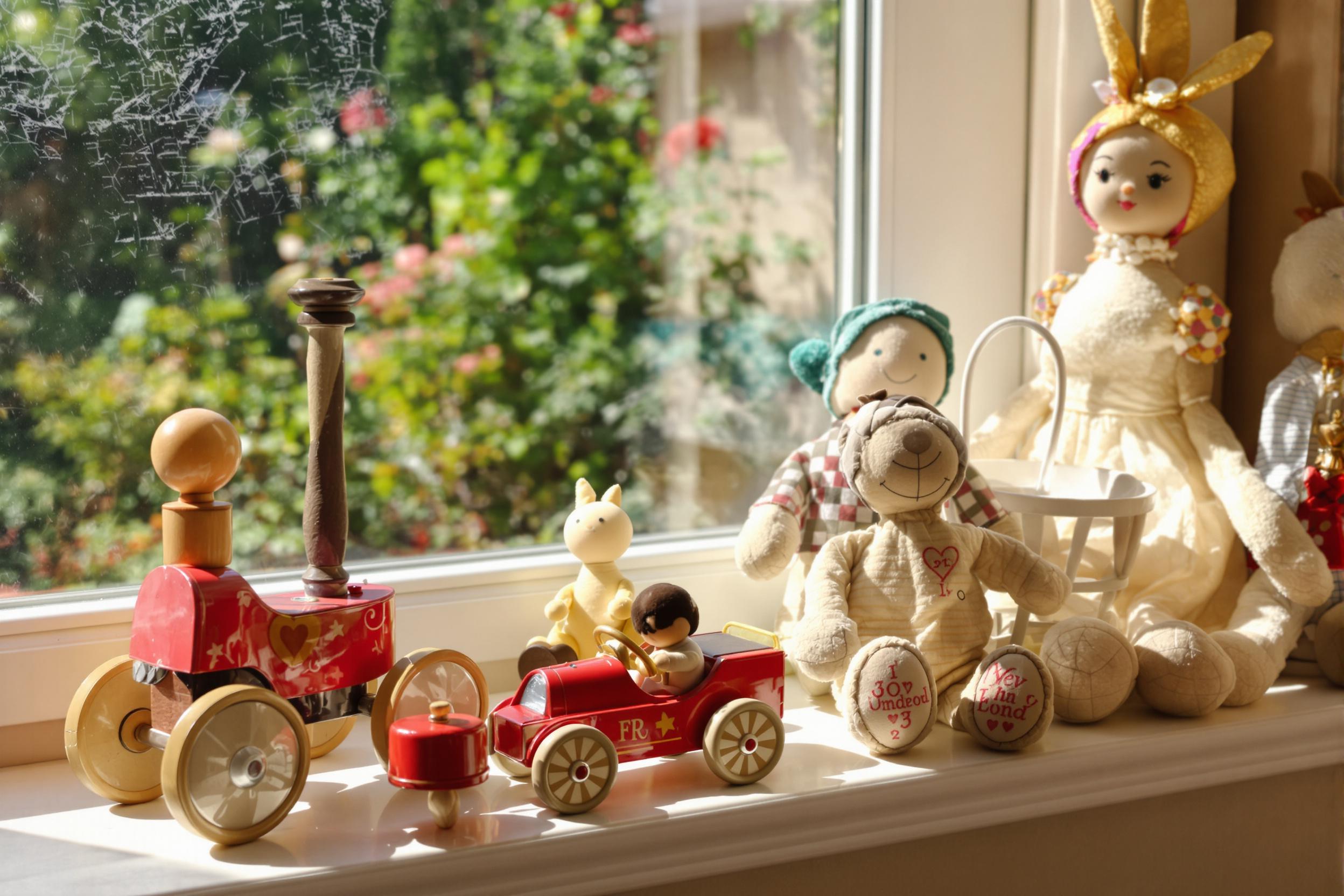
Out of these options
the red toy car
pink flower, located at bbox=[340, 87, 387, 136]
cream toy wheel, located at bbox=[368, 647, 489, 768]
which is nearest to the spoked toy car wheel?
the red toy car

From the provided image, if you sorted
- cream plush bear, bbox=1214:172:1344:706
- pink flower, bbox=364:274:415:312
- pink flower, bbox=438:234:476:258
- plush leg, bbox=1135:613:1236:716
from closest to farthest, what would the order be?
plush leg, bbox=1135:613:1236:716 < cream plush bear, bbox=1214:172:1344:706 < pink flower, bbox=364:274:415:312 < pink flower, bbox=438:234:476:258

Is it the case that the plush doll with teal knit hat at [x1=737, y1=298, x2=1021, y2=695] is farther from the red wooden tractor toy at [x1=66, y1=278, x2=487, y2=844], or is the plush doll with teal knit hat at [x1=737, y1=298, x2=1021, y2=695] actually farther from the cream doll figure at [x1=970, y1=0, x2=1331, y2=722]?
the red wooden tractor toy at [x1=66, y1=278, x2=487, y2=844]

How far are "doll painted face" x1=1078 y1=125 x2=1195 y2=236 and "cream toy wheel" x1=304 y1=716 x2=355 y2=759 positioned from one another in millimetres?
820

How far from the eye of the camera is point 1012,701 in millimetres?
774

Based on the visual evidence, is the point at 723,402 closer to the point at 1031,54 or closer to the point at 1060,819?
the point at 1031,54

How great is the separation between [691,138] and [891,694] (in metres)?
1.49

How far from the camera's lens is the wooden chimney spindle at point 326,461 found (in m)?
0.76

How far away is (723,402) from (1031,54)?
0.85 metres

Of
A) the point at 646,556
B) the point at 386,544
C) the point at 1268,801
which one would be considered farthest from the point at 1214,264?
the point at 386,544

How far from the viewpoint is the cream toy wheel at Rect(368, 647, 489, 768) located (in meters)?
0.77

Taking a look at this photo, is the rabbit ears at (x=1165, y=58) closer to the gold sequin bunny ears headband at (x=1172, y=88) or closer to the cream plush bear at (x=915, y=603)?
the gold sequin bunny ears headband at (x=1172, y=88)

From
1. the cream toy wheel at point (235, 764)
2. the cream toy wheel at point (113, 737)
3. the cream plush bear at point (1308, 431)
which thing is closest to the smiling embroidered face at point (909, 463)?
the cream plush bear at point (1308, 431)

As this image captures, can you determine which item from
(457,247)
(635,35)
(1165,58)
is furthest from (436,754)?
(635,35)

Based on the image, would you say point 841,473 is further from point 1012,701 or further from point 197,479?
point 197,479
